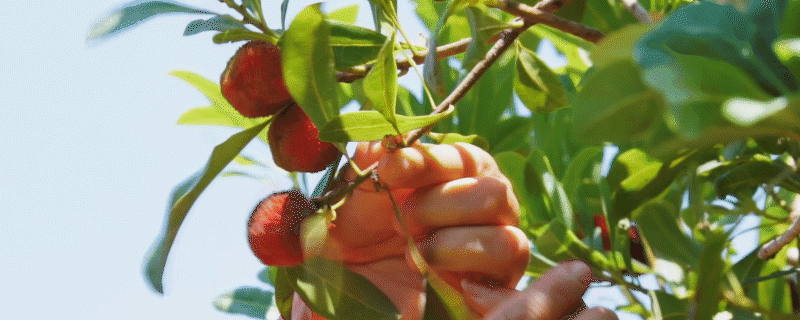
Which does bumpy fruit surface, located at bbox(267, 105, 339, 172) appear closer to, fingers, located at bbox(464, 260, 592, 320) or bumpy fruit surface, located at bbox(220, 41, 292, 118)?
bumpy fruit surface, located at bbox(220, 41, 292, 118)

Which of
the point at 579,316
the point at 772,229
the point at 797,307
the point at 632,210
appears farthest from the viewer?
the point at 772,229

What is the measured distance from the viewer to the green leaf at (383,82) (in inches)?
23.1

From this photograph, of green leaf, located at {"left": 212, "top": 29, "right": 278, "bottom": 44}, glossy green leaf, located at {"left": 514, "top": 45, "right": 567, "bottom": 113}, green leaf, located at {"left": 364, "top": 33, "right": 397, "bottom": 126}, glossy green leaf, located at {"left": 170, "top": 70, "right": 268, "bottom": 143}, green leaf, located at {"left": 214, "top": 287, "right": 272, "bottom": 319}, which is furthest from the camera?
green leaf, located at {"left": 214, "top": 287, "right": 272, "bottom": 319}

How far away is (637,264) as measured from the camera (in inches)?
41.9

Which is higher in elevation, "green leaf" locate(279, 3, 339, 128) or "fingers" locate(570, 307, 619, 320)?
"green leaf" locate(279, 3, 339, 128)

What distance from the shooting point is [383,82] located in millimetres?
607

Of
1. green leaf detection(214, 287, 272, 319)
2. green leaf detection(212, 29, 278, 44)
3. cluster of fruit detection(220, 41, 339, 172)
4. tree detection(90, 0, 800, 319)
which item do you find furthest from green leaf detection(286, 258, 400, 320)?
green leaf detection(214, 287, 272, 319)

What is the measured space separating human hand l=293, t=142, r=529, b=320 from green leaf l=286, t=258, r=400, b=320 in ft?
0.07

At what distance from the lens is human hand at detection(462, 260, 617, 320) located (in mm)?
628

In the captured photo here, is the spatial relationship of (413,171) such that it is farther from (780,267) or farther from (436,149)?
(780,267)

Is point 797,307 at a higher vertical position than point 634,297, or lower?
lower

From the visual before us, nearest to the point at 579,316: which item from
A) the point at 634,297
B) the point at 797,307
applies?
the point at 634,297

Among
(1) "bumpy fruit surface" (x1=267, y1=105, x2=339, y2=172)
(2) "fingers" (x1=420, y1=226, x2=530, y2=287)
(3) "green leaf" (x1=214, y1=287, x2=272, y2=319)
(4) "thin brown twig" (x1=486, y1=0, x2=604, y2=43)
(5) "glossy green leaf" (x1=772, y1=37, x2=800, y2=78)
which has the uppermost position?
(5) "glossy green leaf" (x1=772, y1=37, x2=800, y2=78)

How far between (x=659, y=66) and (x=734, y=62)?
0.29 feet
